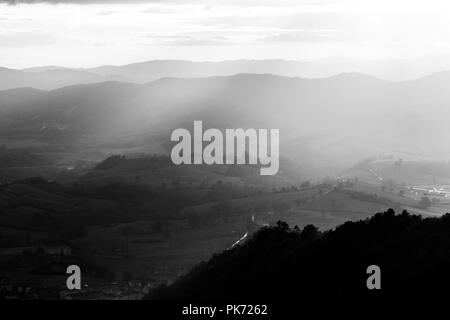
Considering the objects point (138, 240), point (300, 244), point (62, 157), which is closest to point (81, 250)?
point (138, 240)

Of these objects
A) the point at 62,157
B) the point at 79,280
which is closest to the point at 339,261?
the point at 79,280

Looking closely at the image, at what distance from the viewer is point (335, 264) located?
3756 cm

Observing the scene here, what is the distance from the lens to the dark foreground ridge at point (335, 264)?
3272cm

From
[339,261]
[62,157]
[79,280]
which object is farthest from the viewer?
[62,157]

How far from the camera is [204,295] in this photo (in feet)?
124

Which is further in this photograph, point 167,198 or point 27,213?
point 167,198

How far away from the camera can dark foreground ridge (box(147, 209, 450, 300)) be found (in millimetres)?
32719

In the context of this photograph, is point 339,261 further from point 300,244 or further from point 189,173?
point 189,173

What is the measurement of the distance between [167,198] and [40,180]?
15.0 meters

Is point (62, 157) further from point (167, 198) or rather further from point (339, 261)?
point (339, 261)
